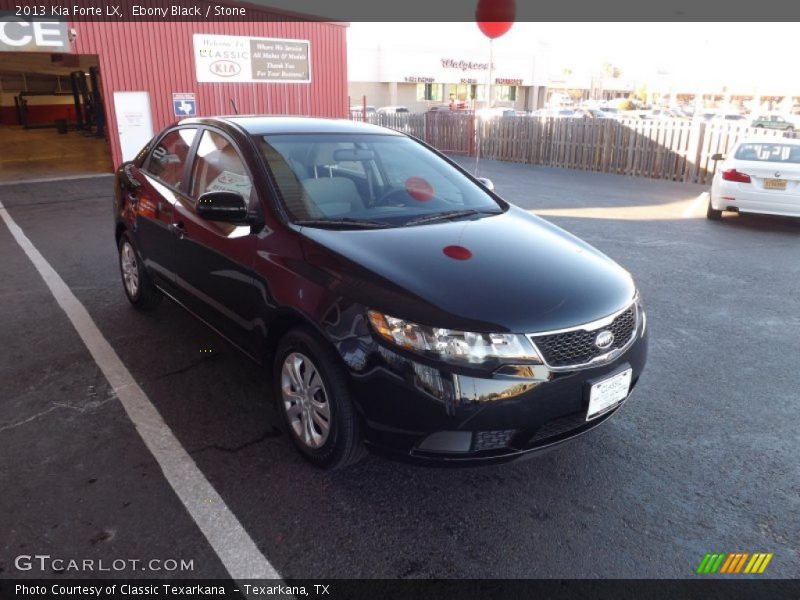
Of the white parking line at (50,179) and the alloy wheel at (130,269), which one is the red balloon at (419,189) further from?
the white parking line at (50,179)

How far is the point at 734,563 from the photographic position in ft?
7.91

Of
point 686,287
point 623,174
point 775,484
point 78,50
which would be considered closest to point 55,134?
point 78,50

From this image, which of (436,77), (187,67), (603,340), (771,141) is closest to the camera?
(603,340)

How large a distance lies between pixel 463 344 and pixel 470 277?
418 mm

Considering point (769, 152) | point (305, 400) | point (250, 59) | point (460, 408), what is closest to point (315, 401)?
point (305, 400)

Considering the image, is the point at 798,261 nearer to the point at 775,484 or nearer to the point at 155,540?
the point at 775,484

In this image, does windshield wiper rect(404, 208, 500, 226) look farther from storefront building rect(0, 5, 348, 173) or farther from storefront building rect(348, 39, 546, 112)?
storefront building rect(348, 39, 546, 112)

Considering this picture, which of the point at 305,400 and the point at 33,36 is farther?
the point at 33,36

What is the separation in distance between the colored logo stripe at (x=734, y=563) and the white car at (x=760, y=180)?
791 centimetres

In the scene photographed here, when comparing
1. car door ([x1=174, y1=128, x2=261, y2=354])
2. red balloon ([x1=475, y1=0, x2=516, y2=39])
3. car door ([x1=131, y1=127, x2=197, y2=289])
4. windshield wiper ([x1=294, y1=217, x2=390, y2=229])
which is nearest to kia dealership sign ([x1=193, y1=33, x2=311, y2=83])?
red balloon ([x1=475, y1=0, x2=516, y2=39])

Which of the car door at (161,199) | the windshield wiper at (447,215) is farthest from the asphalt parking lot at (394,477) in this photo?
the windshield wiper at (447,215)

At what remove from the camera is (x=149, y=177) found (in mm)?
4562

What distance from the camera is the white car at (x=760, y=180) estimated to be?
28.6 ft

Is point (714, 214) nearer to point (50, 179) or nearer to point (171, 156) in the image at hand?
point (171, 156)
